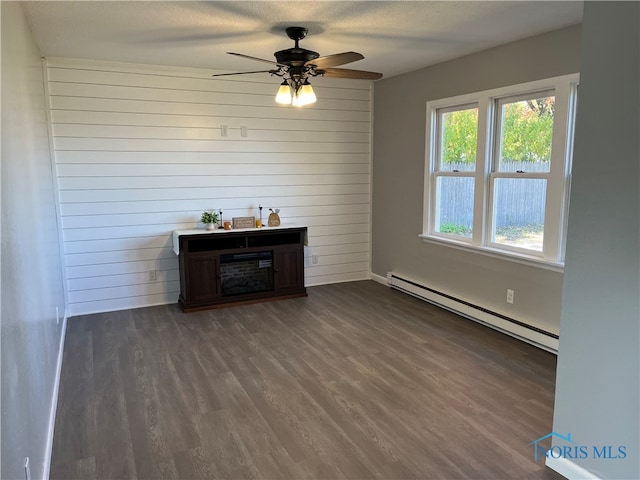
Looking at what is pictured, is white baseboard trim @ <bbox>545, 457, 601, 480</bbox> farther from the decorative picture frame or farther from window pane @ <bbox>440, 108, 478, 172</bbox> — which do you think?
the decorative picture frame

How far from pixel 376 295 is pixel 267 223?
150 cm

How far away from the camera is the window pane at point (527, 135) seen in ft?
12.1

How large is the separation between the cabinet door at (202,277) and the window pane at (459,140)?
2582 mm

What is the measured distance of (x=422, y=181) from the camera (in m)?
5.04

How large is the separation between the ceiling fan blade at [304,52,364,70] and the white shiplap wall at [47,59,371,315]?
2062 millimetres

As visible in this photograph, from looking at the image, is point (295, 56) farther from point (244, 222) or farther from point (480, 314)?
point (480, 314)

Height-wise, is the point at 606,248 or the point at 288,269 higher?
the point at 606,248

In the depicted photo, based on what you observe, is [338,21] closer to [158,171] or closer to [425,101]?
[425,101]

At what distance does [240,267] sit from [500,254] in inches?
104

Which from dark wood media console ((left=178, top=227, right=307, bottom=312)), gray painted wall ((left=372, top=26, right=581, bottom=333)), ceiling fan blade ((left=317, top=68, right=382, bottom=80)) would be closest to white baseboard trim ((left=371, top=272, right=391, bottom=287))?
gray painted wall ((left=372, top=26, right=581, bottom=333))

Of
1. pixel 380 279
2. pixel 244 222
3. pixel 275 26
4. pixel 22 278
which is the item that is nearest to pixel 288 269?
pixel 244 222

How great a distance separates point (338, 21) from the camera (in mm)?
3221

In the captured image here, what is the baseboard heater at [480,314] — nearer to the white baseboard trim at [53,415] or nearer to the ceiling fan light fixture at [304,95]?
the ceiling fan light fixture at [304,95]

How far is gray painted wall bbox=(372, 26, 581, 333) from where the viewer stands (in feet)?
12.1
